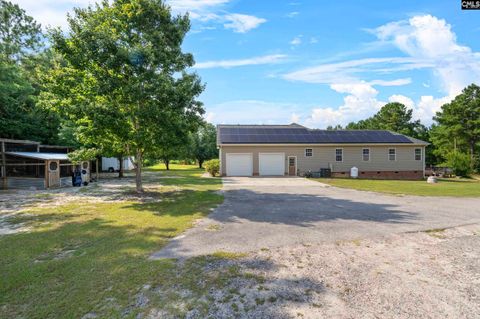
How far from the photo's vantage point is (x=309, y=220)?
783 cm

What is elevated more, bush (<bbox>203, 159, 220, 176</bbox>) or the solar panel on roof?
the solar panel on roof

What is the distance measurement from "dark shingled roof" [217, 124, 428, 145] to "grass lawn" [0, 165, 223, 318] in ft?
53.3

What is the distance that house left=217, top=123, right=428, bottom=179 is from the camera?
79.2ft

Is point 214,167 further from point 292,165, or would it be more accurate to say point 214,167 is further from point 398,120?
point 398,120

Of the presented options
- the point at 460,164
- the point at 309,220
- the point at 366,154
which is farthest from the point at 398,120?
the point at 309,220

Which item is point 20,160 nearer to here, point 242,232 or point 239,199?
point 239,199

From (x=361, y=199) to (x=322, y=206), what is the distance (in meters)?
2.80

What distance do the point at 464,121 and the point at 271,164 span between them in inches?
1055

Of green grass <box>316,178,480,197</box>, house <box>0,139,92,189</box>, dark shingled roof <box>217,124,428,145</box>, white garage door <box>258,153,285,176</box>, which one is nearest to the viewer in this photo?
green grass <box>316,178,480,197</box>

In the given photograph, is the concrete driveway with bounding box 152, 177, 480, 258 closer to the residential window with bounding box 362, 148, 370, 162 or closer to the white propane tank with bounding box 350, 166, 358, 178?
the white propane tank with bounding box 350, 166, 358, 178

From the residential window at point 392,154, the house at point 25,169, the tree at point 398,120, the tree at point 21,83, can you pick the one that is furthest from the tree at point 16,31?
the tree at point 398,120

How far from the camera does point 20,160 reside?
51.1ft

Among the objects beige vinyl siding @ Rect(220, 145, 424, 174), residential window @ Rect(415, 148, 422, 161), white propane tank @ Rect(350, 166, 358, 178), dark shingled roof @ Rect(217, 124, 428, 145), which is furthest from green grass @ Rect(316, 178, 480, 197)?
dark shingled roof @ Rect(217, 124, 428, 145)

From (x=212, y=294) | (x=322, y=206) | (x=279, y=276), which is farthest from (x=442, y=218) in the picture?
(x=212, y=294)
